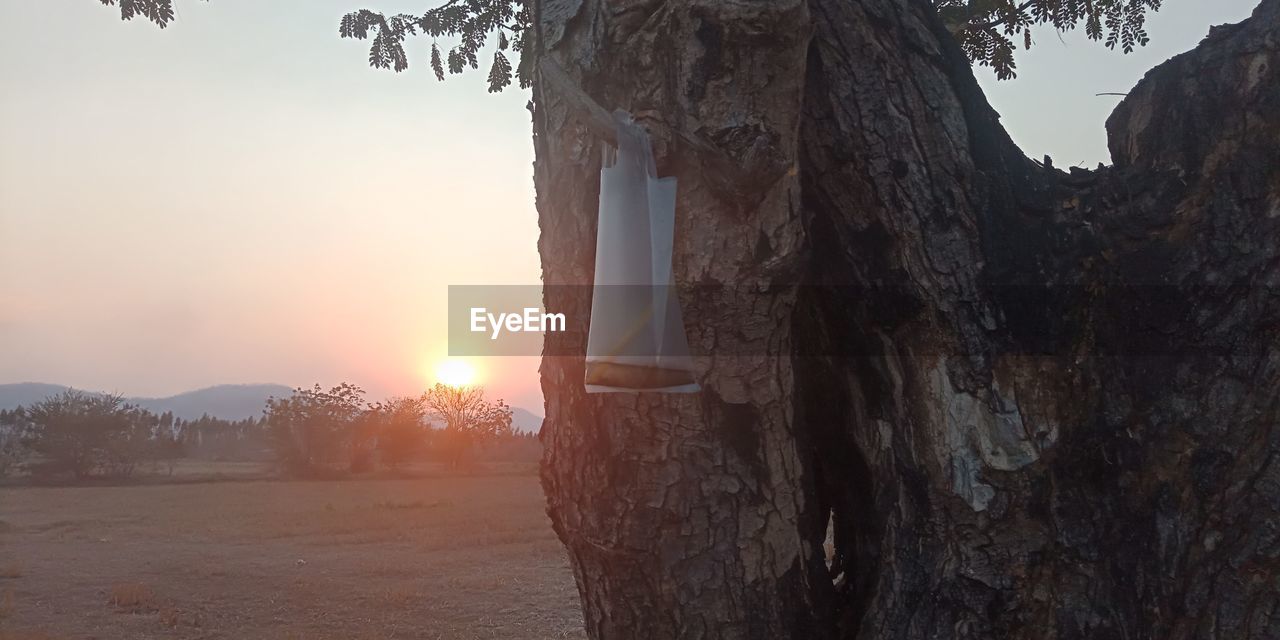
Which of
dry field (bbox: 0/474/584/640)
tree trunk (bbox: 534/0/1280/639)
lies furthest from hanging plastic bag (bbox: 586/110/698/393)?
dry field (bbox: 0/474/584/640)

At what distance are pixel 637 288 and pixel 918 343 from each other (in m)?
0.70

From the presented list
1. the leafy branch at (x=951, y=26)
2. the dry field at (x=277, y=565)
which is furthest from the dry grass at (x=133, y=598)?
the leafy branch at (x=951, y=26)

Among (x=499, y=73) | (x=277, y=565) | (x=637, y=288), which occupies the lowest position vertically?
(x=277, y=565)

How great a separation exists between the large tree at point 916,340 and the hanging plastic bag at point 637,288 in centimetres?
5

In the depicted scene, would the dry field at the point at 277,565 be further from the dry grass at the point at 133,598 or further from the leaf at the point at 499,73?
the leaf at the point at 499,73

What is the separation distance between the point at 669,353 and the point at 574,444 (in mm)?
310

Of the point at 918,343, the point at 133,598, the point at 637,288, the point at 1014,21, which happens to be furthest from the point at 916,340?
the point at 133,598

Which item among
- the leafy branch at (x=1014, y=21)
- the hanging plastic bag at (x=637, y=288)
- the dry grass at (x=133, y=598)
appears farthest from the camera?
the dry grass at (x=133, y=598)

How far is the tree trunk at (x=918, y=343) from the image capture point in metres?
1.63

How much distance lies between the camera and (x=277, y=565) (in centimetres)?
1285

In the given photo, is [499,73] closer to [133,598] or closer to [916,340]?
[916,340]

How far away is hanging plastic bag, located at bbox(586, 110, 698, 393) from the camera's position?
158 centimetres

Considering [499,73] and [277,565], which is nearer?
[499,73]

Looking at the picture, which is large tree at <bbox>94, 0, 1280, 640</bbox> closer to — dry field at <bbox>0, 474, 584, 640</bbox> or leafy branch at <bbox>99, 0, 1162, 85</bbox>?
leafy branch at <bbox>99, 0, 1162, 85</bbox>
